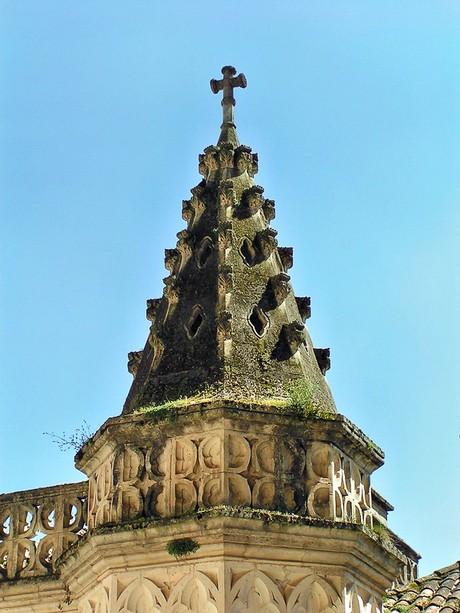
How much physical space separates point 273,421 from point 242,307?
1280 mm

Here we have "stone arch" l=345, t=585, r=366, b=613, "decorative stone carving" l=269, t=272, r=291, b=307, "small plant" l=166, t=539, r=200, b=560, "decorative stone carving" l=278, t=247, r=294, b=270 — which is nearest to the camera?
"small plant" l=166, t=539, r=200, b=560

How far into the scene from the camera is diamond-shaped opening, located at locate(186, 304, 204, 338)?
31.8ft

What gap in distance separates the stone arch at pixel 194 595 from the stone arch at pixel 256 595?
0.52 feet

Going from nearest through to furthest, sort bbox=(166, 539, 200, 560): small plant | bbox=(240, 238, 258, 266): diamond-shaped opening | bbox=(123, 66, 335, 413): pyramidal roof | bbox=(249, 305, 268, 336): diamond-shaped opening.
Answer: bbox=(166, 539, 200, 560): small plant
bbox=(123, 66, 335, 413): pyramidal roof
bbox=(249, 305, 268, 336): diamond-shaped opening
bbox=(240, 238, 258, 266): diamond-shaped opening

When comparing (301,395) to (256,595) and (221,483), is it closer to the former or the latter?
(221,483)

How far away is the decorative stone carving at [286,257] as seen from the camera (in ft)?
34.8

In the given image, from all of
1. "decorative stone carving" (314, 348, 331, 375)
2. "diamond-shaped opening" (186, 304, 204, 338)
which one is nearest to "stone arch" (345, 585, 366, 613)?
"decorative stone carving" (314, 348, 331, 375)

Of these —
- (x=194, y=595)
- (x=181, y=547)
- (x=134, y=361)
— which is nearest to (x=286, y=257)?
(x=134, y=361)

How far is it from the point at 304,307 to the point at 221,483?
247 centimetres

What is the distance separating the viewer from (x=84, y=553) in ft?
29.4

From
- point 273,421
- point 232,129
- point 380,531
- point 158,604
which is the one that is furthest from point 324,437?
point 232,129

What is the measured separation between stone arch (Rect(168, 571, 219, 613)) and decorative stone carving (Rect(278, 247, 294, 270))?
10.8ft

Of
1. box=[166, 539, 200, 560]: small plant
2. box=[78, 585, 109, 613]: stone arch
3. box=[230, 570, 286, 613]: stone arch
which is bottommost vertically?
box=[230, 570, 286, 613]: stone arch

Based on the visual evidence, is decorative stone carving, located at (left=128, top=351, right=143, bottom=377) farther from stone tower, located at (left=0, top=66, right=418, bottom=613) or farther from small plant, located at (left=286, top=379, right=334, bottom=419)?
small plant, located at (left=286, top=379, right=334, bottom=419)
